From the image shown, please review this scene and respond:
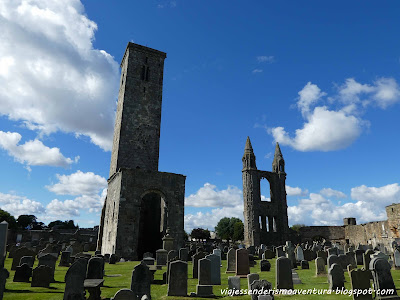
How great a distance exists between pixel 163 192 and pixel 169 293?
12782 mm

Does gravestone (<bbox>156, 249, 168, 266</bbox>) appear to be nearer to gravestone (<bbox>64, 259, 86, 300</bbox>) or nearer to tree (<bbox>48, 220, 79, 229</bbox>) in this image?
gravestone (<bbox>64, 259, 86, 300</bbox>)

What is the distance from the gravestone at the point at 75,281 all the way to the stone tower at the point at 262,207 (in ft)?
97.0

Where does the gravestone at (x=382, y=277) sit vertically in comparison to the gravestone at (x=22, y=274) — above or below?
above

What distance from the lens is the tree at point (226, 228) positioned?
69.8 metres

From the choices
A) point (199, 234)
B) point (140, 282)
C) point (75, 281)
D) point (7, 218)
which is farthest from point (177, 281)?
point (199, 234)

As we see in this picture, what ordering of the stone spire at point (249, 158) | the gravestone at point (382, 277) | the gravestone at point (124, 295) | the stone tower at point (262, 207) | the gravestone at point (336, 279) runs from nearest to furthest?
the gravestone at point (124, 295) → the gravestone at point (382, 277) → the gravestone at point (336, 279) → the stone tower at point (262, 207) → the stone spire at point (249, 158)

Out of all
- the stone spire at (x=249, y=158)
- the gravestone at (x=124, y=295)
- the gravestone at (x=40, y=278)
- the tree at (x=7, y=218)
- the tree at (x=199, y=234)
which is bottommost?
the gravestone at (x=40, y=278)

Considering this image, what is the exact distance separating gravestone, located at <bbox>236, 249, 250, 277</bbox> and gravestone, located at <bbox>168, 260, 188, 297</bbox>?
394cm

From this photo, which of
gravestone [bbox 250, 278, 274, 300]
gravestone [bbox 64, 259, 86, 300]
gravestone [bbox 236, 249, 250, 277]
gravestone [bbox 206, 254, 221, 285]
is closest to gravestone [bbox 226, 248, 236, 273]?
gravestone [bbox 236, 249, 250, 277]

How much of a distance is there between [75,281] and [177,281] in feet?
9.09

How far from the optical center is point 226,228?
71.2 m

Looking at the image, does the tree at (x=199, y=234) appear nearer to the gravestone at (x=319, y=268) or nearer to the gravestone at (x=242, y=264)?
the gravestone at (x=242, y=264)

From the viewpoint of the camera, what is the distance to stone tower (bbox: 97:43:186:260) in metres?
19.2

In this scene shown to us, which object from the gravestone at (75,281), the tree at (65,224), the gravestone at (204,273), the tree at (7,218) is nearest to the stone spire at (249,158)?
the gravestone at (204,273)
